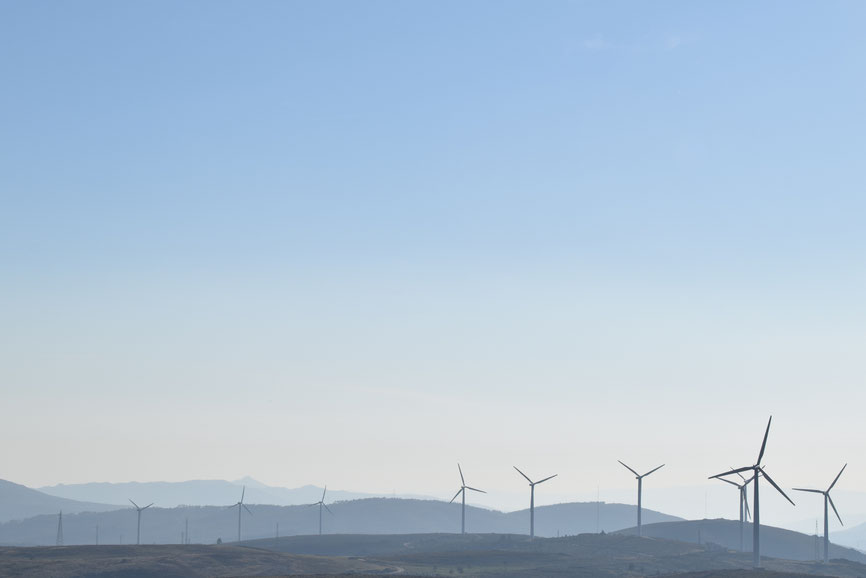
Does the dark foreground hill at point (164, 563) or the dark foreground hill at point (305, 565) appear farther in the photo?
the dark foreground hill at point (305, 565)

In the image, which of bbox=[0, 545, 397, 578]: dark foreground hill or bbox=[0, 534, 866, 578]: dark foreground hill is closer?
bbox=[0, 545, 397, 578]: dark foreground hill

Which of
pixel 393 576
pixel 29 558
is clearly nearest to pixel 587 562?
pixel 393 576

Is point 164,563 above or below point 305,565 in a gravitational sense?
above

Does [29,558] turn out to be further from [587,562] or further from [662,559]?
[662,559]

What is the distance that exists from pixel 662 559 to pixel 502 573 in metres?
45.0

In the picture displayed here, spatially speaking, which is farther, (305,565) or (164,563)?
(305,565)

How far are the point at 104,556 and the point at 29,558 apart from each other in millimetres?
13244

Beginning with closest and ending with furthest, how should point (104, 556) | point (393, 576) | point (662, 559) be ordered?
point (393, 576)
point (104, 556)
point (662, 559)

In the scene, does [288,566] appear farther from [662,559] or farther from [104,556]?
[662,559]

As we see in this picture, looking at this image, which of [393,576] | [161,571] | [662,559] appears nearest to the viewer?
[393,576]

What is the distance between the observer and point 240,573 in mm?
162750

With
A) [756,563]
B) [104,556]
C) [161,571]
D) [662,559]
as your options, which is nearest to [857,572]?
[662,559]

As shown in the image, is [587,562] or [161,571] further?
[587,562]

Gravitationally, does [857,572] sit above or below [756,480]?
below
